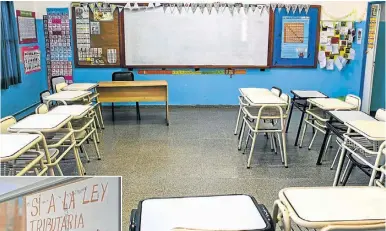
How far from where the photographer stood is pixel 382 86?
21.6 feet

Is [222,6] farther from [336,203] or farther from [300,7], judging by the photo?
[336,203]

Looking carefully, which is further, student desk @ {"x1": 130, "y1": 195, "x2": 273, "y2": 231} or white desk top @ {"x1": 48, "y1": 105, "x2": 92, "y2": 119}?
white desk top @ {"x1": 48, "y1": 105, "x2": 92, "y2": 119}

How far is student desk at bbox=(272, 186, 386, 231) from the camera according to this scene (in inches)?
51.6

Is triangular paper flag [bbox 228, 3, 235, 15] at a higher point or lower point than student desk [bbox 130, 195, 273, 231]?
higher

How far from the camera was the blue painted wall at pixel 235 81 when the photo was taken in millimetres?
6731

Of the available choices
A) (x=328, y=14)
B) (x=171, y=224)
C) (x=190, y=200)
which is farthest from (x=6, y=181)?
(x=328, y=14)

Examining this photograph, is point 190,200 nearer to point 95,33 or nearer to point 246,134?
point 246,134

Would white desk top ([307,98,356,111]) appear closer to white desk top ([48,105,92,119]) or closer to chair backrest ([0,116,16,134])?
white desk top ([48,105,92,119])

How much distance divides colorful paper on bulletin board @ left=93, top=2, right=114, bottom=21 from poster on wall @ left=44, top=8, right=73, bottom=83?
21.0 inches

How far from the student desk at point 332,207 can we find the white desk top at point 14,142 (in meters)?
1.51

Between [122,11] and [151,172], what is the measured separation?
375 centimetres

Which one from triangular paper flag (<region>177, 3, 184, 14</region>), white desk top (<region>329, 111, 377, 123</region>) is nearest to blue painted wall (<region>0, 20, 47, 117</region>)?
triangular paper flag (<region>177, 3, 184, 14</region>)

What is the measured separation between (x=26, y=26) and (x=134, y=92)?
2.23 meters

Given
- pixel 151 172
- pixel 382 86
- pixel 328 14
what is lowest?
pixel 151 172
